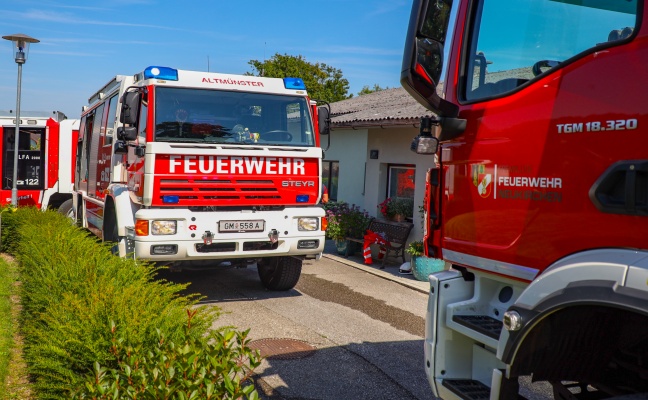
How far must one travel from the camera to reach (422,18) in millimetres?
2770

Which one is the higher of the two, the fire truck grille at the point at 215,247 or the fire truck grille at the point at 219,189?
the fire truck grille at the point at 219,189

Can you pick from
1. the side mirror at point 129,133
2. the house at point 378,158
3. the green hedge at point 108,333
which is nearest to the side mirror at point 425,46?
the green hedge at point 108,333

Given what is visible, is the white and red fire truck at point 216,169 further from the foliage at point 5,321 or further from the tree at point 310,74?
the tree at point 310,74

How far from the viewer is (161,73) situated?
7211 mm

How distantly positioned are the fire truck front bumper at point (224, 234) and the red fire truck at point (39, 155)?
32.2ft

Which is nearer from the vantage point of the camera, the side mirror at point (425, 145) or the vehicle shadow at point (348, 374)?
the side mirror at point (425, 145)

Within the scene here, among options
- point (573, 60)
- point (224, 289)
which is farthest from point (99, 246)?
point (573, 60)

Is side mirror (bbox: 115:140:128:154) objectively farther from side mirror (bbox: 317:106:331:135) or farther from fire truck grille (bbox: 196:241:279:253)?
side mirror (bbox: 317:106:331:135)

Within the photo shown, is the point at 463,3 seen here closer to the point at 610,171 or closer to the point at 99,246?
the point at 610,171

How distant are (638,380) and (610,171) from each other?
3.33 ft

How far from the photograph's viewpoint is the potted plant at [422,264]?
9734 mm

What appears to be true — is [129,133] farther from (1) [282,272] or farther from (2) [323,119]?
(1) [282,272]

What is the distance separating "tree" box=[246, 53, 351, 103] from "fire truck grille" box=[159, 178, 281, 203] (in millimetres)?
26919

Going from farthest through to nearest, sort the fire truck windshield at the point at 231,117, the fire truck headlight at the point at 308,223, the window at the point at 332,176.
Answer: the window at the point at 332,176, the fire truck headlight at the point at 308,223, the fire truck windshield at the point at 231,117
